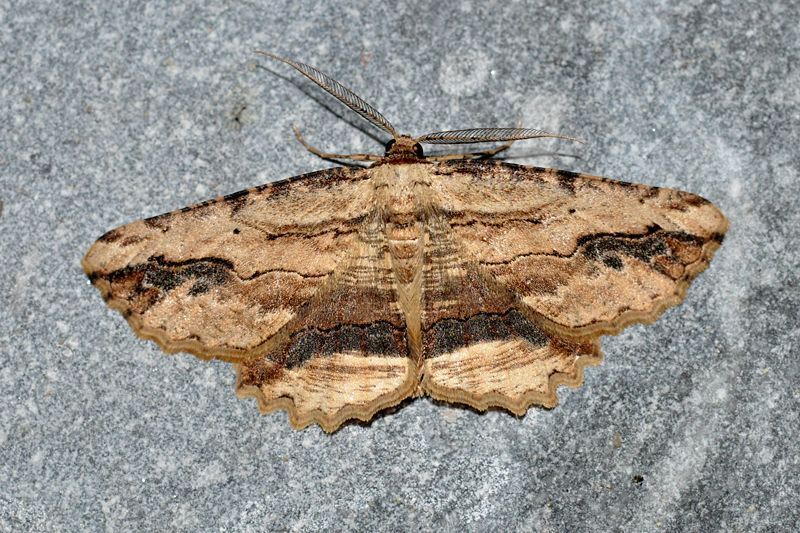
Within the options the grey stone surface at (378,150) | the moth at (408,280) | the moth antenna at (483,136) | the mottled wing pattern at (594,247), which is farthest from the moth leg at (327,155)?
the mottled wing pattern at (594,247)

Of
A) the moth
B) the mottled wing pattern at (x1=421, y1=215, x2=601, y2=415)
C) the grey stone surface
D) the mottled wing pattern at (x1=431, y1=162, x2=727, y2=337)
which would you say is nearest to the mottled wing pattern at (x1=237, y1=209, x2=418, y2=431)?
the moth

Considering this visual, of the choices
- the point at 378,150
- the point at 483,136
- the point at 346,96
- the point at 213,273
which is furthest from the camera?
the point at 378,150

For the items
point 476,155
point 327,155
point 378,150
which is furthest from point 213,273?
point 476,155

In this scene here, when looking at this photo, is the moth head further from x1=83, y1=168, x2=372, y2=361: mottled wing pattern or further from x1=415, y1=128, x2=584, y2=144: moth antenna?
x1=83, y1=168, x2=372, y2=361: mottled wing pattern

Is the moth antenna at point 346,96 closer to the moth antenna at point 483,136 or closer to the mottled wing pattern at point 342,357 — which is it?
the moth antenna at point 483,136

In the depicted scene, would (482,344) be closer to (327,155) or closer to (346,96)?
(327,155)

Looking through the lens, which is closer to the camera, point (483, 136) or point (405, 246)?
point (405, 246)
